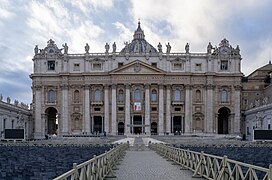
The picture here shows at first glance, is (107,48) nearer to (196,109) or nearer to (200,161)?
(196,109)

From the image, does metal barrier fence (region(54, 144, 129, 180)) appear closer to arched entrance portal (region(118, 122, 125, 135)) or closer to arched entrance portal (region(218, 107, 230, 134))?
arched entrance portal (region(118, 122, 125, 135))

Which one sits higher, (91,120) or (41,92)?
(41,92)

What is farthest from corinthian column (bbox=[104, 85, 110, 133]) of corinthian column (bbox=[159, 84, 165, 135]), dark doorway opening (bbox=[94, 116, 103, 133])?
corinthian column (bbox=[159, 84, 165, 135])

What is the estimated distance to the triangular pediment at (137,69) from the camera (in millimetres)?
98488

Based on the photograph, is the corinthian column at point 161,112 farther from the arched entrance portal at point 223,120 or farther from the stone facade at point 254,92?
the stone facade at point 254,92

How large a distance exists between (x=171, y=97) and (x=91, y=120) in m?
20.2

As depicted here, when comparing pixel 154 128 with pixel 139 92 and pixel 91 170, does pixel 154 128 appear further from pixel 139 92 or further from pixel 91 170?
pixel 91 170

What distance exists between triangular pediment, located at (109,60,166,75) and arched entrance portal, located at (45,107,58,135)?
63.5 ft

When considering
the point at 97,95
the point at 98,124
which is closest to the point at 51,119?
the point at 98,124

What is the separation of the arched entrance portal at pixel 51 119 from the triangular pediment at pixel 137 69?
1935 centimetres

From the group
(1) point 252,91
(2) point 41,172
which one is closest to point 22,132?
(2) point 41,172

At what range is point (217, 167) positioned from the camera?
15125 mm

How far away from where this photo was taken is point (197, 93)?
101188 mm

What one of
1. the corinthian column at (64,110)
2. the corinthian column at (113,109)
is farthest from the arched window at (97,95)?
the corinthian column at (64,110)
